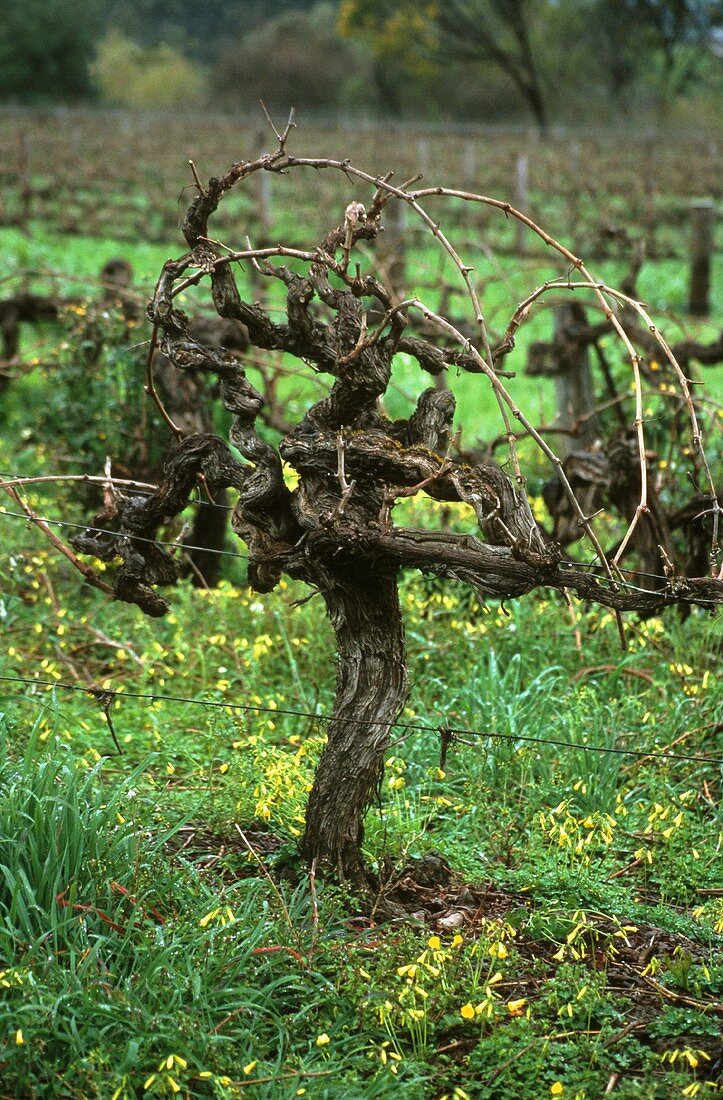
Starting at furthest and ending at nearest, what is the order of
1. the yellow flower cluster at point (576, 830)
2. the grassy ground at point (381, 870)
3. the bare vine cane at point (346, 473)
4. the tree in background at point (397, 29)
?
1. the tree in background at point (397, 29)
2. the yellow flower cluster at point (576, 830)
3. the bare vine cane at point (346, 473)
4. the grassy ground at point (381, 870)

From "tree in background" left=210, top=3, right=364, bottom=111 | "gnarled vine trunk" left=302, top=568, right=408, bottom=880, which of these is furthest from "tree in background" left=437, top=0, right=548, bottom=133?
"gnarled vine trunk" left=302, top=568, right=408, bottom=880

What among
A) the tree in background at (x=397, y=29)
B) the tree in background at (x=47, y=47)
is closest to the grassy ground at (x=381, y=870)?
the tree in background at (x=47, y=47)

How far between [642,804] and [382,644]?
1446 mm

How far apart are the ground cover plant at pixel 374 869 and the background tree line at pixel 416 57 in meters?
31.3

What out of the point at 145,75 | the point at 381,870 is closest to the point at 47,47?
the point at 145,75

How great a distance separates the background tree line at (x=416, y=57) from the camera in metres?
38.0

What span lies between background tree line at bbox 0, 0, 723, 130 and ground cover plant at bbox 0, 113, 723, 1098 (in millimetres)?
31260

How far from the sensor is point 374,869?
377 cm

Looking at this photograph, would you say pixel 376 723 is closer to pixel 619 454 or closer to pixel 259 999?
pixel 259 999

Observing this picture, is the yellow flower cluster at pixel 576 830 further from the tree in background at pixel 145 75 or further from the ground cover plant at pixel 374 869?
the tree in background at pixel 145 75

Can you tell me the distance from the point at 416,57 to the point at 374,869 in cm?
4069

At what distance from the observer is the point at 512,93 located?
44.1 metres

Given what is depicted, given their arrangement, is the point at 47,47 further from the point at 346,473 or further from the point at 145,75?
the point at 346,473

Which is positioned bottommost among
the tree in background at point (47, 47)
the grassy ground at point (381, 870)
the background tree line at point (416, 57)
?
the grassy ground at point (381, 870)
